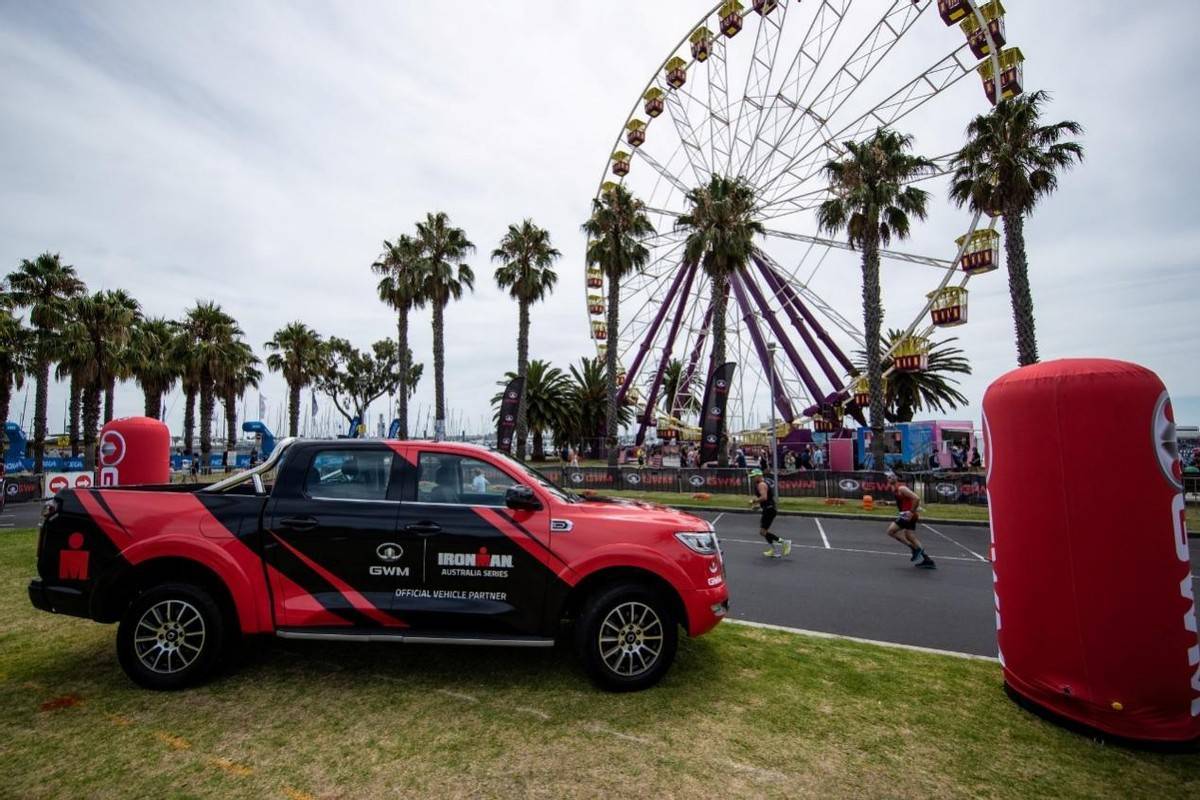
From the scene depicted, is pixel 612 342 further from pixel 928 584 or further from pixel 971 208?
pixel 928 584

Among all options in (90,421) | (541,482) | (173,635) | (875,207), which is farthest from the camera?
(90,421)

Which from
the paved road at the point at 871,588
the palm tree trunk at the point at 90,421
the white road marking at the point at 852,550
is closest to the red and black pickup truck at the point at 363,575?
the paved road at the point at 871,588

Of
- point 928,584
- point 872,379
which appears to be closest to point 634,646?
point 928,584

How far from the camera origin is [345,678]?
4.79m

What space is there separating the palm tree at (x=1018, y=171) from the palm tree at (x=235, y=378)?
42742 mm

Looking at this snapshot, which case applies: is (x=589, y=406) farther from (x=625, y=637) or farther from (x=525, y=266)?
(x=625, y=637)

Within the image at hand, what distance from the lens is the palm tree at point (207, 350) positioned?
38844 mm

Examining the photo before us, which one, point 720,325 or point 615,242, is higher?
point 615,242

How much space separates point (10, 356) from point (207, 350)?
379 inches

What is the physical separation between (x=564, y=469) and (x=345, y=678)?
22.4 m

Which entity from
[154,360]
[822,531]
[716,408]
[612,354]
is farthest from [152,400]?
[822,531]

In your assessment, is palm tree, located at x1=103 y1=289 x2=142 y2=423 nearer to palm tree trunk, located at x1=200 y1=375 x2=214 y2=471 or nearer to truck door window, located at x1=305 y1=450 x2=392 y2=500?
palm tree trunk, located at x1=200 y1=375 x2=214 y2=471

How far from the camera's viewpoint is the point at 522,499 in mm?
4684

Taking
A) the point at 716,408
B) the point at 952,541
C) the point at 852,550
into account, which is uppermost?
the point at 716,408
